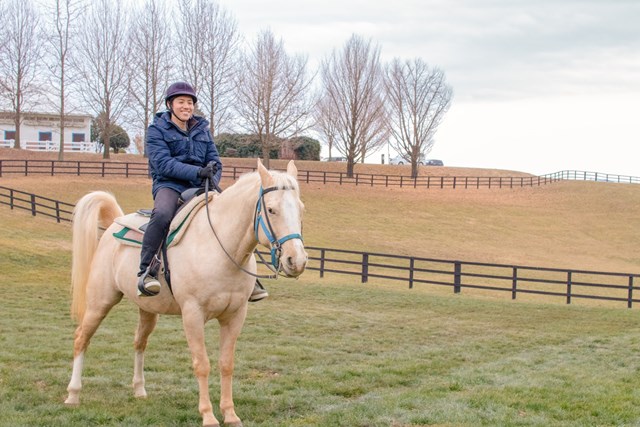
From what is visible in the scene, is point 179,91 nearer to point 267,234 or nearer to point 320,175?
point 267,234

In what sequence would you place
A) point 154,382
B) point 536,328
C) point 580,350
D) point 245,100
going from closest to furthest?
point 154,382 → point 580,350 → point 536,328 → point 245,100

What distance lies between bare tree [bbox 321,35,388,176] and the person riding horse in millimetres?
50388

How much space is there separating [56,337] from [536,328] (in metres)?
9.34

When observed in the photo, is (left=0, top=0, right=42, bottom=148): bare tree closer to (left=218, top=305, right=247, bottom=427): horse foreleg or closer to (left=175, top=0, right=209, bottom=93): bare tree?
(left=175, top=0, right=209, bottom=93): bare tree

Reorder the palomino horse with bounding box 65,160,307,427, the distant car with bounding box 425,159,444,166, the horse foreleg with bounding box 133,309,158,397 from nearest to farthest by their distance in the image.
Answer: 1. the palomino horse with bounding box 65,160,307,427
2. the horse foreleg with bounding box 133,309,158,397
3. the distant car with bounding box 425,159,444,166

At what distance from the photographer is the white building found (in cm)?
5816

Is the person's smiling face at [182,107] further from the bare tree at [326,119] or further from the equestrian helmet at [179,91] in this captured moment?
the bare tree at [326,119]

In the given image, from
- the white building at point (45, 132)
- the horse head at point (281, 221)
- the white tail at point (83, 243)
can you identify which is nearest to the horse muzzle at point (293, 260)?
the horse head at point (281, 221)

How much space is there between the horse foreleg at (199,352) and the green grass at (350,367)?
0.35 meters

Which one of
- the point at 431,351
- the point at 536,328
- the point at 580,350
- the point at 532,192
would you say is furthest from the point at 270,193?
the point at 532,192

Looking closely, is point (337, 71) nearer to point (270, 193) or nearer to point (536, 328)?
point (536, 328)

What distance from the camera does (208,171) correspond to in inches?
256

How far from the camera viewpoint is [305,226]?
3875 centimetres

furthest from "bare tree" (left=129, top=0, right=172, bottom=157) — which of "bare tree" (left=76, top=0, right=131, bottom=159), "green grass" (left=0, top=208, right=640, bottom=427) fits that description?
"green grass" (left=0, top=208, right=640, bottom=427)
